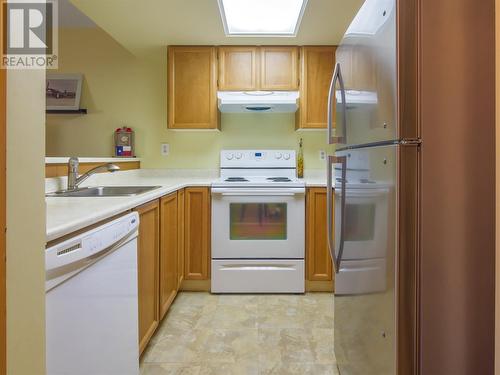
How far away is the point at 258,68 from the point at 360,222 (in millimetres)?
2114

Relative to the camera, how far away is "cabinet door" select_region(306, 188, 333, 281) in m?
2.75

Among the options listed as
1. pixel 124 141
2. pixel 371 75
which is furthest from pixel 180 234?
pixel 371 75

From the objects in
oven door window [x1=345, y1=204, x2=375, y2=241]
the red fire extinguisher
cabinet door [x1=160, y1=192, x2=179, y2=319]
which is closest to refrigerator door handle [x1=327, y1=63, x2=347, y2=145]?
oven door window [x1=345, y1=204, x2=375, y2=241]

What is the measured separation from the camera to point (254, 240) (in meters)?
2.75

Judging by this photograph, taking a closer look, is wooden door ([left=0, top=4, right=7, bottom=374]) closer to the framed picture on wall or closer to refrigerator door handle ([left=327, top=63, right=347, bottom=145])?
refrigerator door handle ([left=327, top=63, right=347, bottom=145])

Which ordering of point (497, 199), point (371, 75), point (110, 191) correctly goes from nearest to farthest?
point (497, 199)
point (371, 75)
point (110, 191)

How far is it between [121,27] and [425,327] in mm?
2770

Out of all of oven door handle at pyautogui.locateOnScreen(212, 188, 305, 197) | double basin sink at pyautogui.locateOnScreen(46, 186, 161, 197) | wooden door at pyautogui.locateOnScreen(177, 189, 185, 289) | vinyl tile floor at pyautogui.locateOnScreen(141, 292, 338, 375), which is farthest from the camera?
oven door handle at pyautogui.locateOnScreen(212, 188, 305, 197)

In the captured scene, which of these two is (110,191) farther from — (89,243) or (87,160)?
(89,243)

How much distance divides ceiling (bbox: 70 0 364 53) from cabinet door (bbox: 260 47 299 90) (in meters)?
0.09

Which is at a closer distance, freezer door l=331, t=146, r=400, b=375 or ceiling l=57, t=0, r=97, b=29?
freezer door l=331, t=146, r=400, b=375

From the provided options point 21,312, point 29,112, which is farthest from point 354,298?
point 29,112

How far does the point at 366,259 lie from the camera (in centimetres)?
125

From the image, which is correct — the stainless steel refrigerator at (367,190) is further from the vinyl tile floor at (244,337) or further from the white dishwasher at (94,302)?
the white dishwasher at (94,302)
